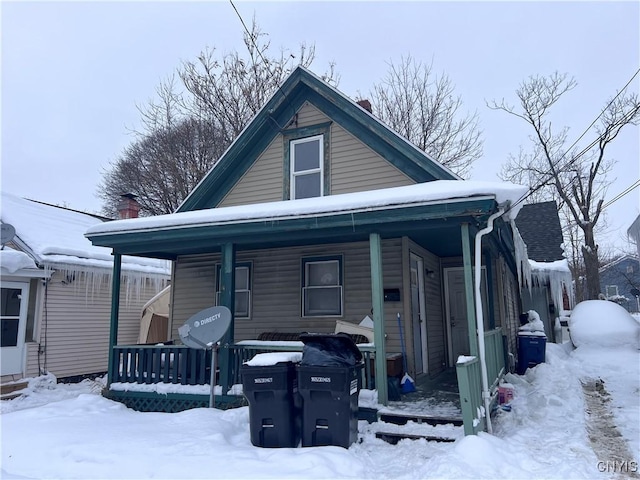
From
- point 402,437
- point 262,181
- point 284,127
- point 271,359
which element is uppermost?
point 284,127

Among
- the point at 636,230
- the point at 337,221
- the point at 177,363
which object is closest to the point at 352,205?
the point at 337,221

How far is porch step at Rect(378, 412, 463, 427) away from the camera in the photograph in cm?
542

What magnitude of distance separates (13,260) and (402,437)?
948 centimetres

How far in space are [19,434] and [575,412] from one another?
7.71 meters

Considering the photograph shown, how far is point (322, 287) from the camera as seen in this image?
892 cm

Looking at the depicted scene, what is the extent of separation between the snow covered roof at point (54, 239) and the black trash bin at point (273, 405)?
800 centimetres

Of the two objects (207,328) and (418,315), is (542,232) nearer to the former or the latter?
(418,315)

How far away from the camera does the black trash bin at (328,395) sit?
5.03m

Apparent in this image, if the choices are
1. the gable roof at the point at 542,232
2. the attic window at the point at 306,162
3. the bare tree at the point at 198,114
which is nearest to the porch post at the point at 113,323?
the attic window at the point at 306,162

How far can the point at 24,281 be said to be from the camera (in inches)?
432

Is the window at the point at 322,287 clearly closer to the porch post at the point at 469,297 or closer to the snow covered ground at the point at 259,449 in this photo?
the snow covered ground at the point at 259,449

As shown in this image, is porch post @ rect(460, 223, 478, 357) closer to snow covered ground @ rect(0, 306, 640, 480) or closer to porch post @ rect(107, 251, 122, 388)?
snow covered ground @ rect(0, 306, 640, 480)

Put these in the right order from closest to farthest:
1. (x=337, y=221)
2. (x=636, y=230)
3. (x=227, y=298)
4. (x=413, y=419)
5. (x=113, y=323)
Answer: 1. (x=413, y=419)
2. (x=337, y=221)
3. (x=227, y=298)
4. (x=113, y=323)
5. (x=636, y=230)

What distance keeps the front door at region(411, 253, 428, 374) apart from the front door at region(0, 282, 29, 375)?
29.9 ft
